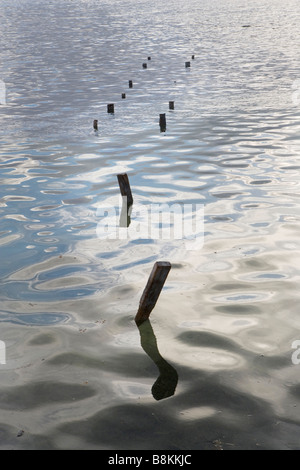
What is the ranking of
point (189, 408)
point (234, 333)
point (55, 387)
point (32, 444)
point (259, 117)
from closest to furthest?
point (32, 444), point (189, 408), point (55, 387), point (234, 333), point (259, 117)

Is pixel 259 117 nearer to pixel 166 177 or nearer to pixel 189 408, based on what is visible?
pixel 166 177

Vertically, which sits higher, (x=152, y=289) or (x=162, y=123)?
(x=162, y=123)

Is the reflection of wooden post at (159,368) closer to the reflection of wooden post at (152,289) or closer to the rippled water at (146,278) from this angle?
the rippled water at (146,278)

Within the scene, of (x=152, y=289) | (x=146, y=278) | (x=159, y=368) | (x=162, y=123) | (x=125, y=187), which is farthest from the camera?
(x=162, y=123)

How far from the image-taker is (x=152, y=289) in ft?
27.7

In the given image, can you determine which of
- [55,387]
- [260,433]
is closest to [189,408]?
[260,433]

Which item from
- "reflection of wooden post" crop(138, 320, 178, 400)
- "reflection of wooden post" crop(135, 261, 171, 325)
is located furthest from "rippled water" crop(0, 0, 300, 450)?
"reflection of wooden post" crop(135, 261, 171, 325)

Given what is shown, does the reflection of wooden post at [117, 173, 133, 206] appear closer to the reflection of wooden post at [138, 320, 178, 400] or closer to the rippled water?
the rippled water

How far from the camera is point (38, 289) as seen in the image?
1007 centimetres

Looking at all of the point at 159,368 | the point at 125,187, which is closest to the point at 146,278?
the point at 159,368

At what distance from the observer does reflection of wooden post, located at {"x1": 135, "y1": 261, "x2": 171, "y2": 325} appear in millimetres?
8195

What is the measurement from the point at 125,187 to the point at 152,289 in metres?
5.46

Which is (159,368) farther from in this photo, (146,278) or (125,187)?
(125,187)

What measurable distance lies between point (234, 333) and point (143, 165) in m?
9.05
